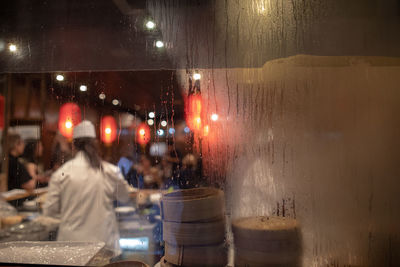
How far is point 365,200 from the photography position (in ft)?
3.19

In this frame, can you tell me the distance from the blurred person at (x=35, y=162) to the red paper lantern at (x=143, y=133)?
516 millimetres

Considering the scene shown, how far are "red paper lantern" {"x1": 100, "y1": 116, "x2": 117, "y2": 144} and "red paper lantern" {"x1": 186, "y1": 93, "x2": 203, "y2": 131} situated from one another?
0.36 meters

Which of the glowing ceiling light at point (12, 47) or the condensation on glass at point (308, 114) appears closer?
the condensation on glass at point (308, 114)

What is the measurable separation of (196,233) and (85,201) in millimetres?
1182

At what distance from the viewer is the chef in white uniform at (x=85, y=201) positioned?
60.1 inches

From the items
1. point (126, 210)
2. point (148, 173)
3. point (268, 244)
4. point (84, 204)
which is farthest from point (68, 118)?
Result: point (268, 244)

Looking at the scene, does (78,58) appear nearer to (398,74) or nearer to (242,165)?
(242,165)

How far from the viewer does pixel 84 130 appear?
1.24 meters

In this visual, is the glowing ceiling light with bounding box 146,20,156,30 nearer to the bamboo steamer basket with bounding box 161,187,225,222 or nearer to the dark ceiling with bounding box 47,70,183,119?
the dark ceiling with bounding box 47,70,183,119

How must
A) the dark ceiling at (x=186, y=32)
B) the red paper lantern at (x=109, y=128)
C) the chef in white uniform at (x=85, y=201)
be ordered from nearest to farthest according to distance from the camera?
the dark ceiling at (x=186, y=32) < the red paper lantern at (x=109, y=128) < the chef in white uniform at (x=85, y=201)

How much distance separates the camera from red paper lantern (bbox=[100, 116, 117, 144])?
120 centimetres

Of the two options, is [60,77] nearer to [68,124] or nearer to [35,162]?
[68,124]

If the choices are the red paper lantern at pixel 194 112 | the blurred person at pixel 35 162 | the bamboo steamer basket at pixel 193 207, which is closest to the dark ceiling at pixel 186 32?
the red paper lantern at pixel 194 112

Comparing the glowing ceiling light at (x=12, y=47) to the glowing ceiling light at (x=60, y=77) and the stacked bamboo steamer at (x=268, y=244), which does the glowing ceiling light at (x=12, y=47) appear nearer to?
the glowing ceiling light at (x=60, y=77)
